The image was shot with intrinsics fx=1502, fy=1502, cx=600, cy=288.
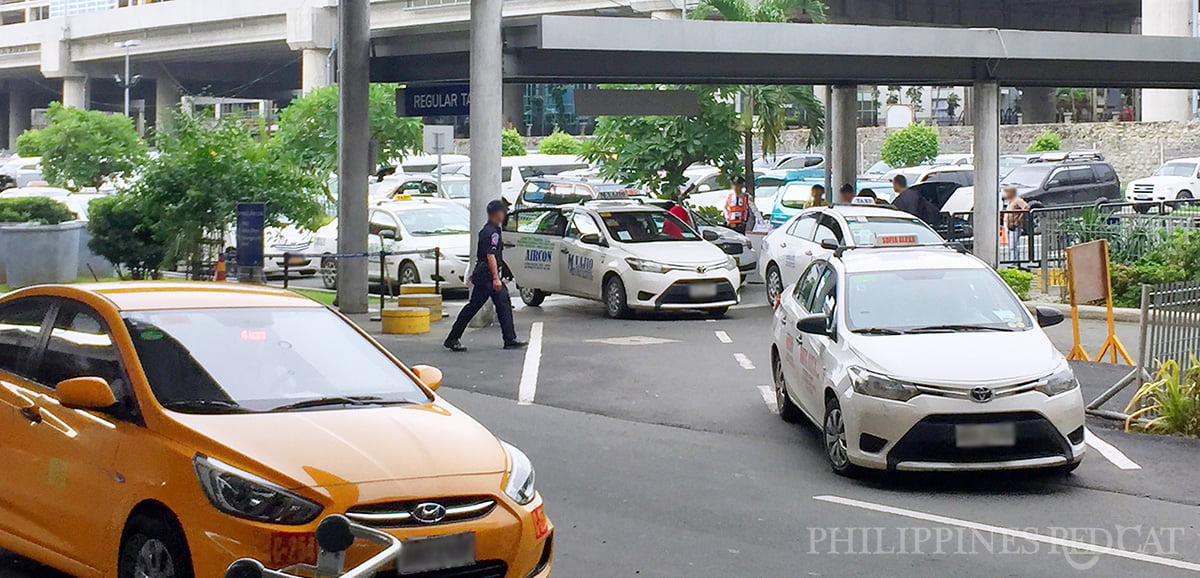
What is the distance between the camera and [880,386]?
10.2 metres

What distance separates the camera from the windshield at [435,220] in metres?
26.0

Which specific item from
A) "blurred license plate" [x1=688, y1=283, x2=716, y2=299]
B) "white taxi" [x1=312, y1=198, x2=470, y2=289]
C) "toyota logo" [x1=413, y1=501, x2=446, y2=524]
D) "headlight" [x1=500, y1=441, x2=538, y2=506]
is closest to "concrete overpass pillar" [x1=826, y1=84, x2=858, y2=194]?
"white taxi" [x1=312, y1=198, x2=470, y2=289]

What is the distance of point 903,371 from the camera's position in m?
10.2

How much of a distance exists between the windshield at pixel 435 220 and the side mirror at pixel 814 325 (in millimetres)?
15225

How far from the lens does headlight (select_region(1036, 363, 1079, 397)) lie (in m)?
10.1

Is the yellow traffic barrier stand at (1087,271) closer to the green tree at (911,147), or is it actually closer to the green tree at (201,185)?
the green tree at (201,185)

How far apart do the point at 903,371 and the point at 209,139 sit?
15030 mm

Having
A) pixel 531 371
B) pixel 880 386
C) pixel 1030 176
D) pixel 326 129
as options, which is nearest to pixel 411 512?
pixel 880 386

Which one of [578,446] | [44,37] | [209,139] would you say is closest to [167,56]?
[44,37]

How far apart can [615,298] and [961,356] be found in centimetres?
1118

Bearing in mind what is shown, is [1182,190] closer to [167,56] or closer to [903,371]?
[903,371]

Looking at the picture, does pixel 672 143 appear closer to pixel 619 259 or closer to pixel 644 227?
pixel 644 227

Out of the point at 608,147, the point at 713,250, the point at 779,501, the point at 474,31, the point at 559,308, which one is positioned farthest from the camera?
the point at 608,147

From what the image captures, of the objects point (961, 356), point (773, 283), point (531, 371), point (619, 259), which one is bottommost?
point (531, 371)
